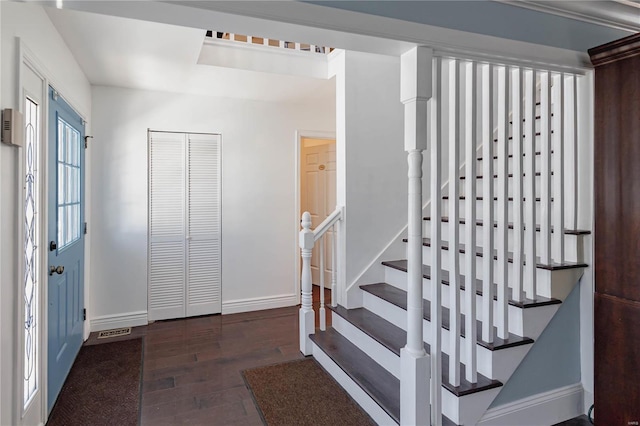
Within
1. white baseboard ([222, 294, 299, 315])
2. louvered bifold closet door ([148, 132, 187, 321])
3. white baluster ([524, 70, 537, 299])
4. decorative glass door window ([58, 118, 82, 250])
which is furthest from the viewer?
white baseboard ([222, 294, 299, 315])

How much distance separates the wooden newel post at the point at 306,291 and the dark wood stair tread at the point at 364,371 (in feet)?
0.23

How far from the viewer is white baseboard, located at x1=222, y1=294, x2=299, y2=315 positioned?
4.19m

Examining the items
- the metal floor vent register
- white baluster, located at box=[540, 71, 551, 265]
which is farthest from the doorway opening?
white baluster, located at box=[540, 71, 551, 265]

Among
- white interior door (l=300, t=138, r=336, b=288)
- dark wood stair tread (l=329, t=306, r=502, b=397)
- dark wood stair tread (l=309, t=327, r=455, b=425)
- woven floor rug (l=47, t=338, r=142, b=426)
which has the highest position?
white interior door (l=300, t=138, r=336, b=288)

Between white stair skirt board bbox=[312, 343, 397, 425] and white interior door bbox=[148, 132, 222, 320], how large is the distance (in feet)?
5.64

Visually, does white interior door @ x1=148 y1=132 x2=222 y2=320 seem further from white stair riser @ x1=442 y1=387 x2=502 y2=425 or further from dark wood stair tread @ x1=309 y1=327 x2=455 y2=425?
white stair riser @ x1=442 y1=387 x2=502 y2=425

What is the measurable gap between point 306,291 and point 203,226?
1.62 metres

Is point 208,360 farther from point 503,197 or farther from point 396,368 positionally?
point 503,197

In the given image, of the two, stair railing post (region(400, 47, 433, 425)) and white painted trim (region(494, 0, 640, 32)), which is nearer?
stair railing post (region(400, 47, 433, 425))

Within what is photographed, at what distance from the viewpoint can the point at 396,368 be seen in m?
2.30

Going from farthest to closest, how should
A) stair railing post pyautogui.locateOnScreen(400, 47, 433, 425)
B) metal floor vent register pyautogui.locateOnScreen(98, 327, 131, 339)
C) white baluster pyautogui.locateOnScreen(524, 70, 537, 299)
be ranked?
metal floor vent register pyautogui.locateOnScreen(98, 327, 131, 339)
white baluster pyautogui.locateOnScreen(524, 70, 537, 299)
stair railing post pyautogui.locateOnScreen(400, 47, 433, 425)

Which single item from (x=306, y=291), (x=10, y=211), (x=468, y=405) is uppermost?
(x=10, y=211)

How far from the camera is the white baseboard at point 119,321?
3652 millimetres

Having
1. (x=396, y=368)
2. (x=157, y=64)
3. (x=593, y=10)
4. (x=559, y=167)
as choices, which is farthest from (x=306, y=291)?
(x=593, y=10)
